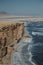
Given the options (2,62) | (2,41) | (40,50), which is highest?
(2,41)

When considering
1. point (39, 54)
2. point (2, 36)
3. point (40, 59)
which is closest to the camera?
point (2, 36)

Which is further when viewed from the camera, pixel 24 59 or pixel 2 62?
pixel 24 59

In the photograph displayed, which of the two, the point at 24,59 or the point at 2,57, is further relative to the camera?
the point at 24,59

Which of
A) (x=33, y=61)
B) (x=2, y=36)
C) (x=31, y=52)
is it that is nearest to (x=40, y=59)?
(x=33, y=61)

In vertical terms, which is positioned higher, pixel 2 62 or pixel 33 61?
pixel 2 62

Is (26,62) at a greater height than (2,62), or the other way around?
(2,62)

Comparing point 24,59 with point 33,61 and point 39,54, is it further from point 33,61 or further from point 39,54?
point 39,54

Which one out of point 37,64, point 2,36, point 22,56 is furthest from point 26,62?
point 2,36

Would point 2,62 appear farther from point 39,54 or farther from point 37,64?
point 39,54

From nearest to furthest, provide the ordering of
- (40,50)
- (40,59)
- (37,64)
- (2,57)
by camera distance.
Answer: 1. (2,57)
2. (37,64)
3. (40,59)
4. (40,50)

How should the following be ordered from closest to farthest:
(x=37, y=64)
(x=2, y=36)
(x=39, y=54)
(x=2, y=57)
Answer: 1. (x=2, y=57)
2. (x=2, y=36)
3. (x=37, y=64)
4. (x=39, y=54)
